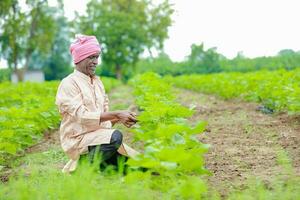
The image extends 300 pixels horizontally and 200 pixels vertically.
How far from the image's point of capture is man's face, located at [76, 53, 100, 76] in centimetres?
521

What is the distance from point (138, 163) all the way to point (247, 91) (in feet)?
32.4

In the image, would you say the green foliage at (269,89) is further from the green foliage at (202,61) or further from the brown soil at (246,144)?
the green foliage at (202,61)

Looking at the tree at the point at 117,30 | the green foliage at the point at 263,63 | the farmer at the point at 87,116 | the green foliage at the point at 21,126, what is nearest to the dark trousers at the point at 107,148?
the farmer at the point at 87,116

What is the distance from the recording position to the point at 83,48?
16.8ft

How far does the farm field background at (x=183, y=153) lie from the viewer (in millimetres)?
3670

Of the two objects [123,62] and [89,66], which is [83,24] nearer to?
[123,62]

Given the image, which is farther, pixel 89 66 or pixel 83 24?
pixel 83 24

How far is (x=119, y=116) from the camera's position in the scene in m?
4.93

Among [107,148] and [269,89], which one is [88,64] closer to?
[107,148]

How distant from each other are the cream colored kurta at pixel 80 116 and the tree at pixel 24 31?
2782cm

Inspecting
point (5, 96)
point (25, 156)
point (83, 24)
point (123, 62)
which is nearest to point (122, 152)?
point (25, 156)

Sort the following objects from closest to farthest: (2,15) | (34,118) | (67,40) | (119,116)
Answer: (119,116) < (34,118) < (2,15) < (67,40)

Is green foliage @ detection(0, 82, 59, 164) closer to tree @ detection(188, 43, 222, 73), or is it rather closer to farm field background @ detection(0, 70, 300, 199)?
farm field background @ detection(0, 70, 300, 199)

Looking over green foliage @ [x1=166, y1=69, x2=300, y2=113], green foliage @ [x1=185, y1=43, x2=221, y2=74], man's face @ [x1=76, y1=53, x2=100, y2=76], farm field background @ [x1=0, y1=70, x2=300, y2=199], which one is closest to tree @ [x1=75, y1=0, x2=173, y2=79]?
green foliage @ [x1=185, y1=43, x2=221, y2=74]
